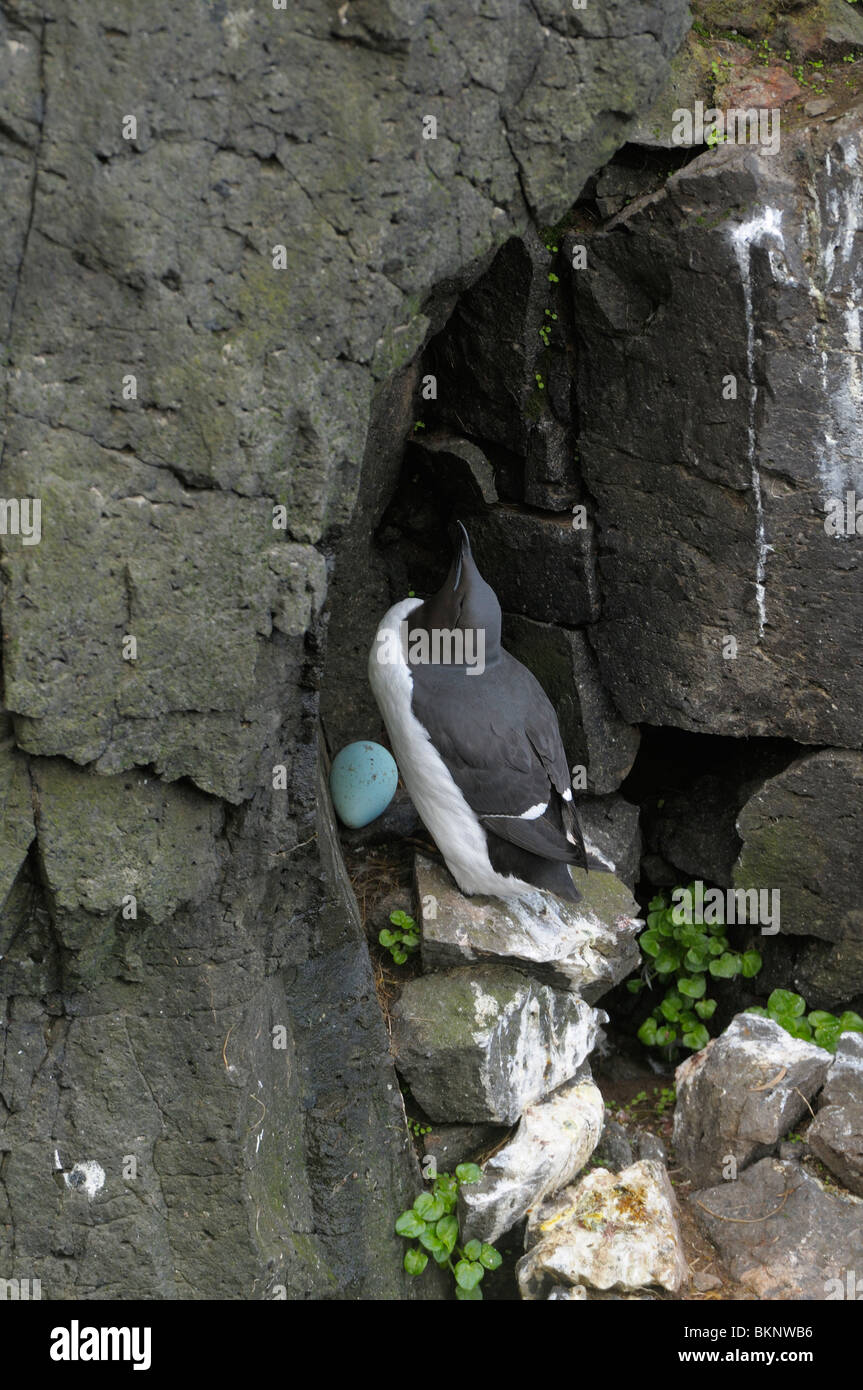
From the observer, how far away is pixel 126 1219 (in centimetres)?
418

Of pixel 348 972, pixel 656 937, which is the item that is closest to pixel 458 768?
pixel 348 972

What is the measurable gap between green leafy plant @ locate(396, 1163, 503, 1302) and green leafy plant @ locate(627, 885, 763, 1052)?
1.86 m

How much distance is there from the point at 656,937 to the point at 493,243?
12.5 ft

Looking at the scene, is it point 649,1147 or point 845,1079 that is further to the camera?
point 649,1147

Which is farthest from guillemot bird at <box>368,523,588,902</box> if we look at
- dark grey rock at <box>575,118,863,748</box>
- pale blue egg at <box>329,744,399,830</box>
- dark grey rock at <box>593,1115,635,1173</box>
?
dark grey rock at <box>593,1115,635,1173</box>

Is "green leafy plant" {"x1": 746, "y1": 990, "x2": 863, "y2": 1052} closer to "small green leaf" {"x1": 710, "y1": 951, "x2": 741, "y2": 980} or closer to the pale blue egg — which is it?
"small green leaf" {"x1": 710, "y1": 951, "x2": 741, "y2": 980}

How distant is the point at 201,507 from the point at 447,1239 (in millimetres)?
2941

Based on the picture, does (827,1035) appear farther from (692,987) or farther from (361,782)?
(361,782)

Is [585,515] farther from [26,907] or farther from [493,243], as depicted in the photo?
[26,907]

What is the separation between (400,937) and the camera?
17.1ft

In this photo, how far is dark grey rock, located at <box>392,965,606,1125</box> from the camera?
496cm

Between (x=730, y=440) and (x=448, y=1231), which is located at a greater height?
(x=730, y=440)

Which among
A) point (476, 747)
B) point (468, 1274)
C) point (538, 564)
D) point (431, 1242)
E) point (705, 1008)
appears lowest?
point (468, 1274)

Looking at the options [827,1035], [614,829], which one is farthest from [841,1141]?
[614,829]
